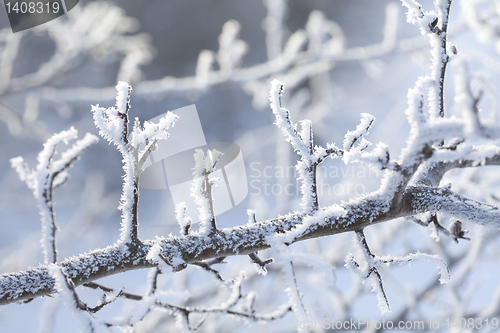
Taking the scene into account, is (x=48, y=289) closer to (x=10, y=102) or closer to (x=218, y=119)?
(x=10, y=102)

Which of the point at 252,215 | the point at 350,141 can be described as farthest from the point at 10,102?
the point at 350,141

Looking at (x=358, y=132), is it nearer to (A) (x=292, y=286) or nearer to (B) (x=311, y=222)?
(B) (x=311, y=222)

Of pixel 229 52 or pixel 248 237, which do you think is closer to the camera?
pixel 248 237

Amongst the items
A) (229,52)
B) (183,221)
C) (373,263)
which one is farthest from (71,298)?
(229,52)

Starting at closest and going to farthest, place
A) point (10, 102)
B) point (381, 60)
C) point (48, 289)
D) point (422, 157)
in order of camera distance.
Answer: point (422, 157) → point (48, 289) → point (10, 102) → point (381, 60)

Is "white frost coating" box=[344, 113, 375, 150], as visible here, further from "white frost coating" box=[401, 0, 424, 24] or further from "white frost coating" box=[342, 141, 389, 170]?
"white frost coating" box=[401, 0, 424, 24]

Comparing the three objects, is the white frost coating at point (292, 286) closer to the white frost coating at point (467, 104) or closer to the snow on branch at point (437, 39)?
the white frost coating at point (467, 104)

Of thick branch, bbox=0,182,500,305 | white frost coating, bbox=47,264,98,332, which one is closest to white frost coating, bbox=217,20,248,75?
thick branch, bbox=0,182,500,305
